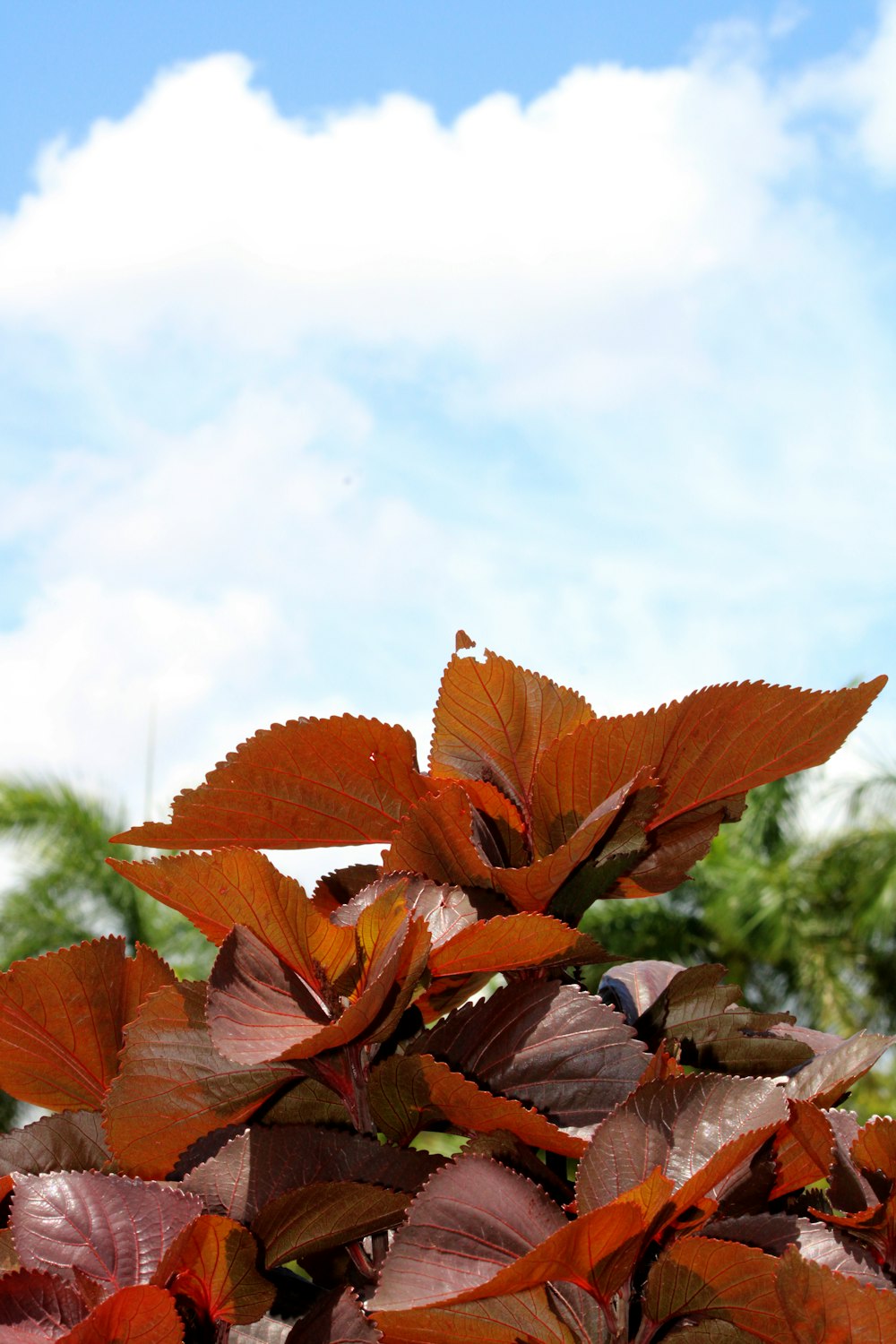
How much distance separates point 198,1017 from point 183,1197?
0.30 feet

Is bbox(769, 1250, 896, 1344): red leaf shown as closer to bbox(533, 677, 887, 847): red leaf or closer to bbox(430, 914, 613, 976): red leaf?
bbox(430, 914, 613, 976): red leaf

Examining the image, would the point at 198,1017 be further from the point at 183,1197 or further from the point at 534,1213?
the point at 534,1213

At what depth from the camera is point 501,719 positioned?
807 millimetres

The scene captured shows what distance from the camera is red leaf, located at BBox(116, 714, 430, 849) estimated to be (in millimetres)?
761

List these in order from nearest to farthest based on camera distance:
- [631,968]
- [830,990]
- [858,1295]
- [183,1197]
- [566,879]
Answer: [858,1295] → [183,1197] → [566,879] → [631,968] → [830,990]

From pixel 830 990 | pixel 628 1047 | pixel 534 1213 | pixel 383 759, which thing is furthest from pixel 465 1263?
pixel 830 990

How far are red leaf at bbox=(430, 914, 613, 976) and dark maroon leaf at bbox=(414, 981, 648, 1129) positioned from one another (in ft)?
0.08

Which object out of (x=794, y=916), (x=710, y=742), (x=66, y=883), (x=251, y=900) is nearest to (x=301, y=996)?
(x=251, y=900)

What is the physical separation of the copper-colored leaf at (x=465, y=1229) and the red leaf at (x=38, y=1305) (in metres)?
0.16

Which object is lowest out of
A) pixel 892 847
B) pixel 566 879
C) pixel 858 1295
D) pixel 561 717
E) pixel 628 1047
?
pixel 858 1295

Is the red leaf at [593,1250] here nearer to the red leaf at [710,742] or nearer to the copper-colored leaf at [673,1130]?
the copper-colored leaf at [673,1130]

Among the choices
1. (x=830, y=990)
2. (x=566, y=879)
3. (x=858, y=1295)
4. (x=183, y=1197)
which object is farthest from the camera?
(x=830, y=990)

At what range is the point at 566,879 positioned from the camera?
2.45 feet

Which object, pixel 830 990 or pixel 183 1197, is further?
pixel 830 990
